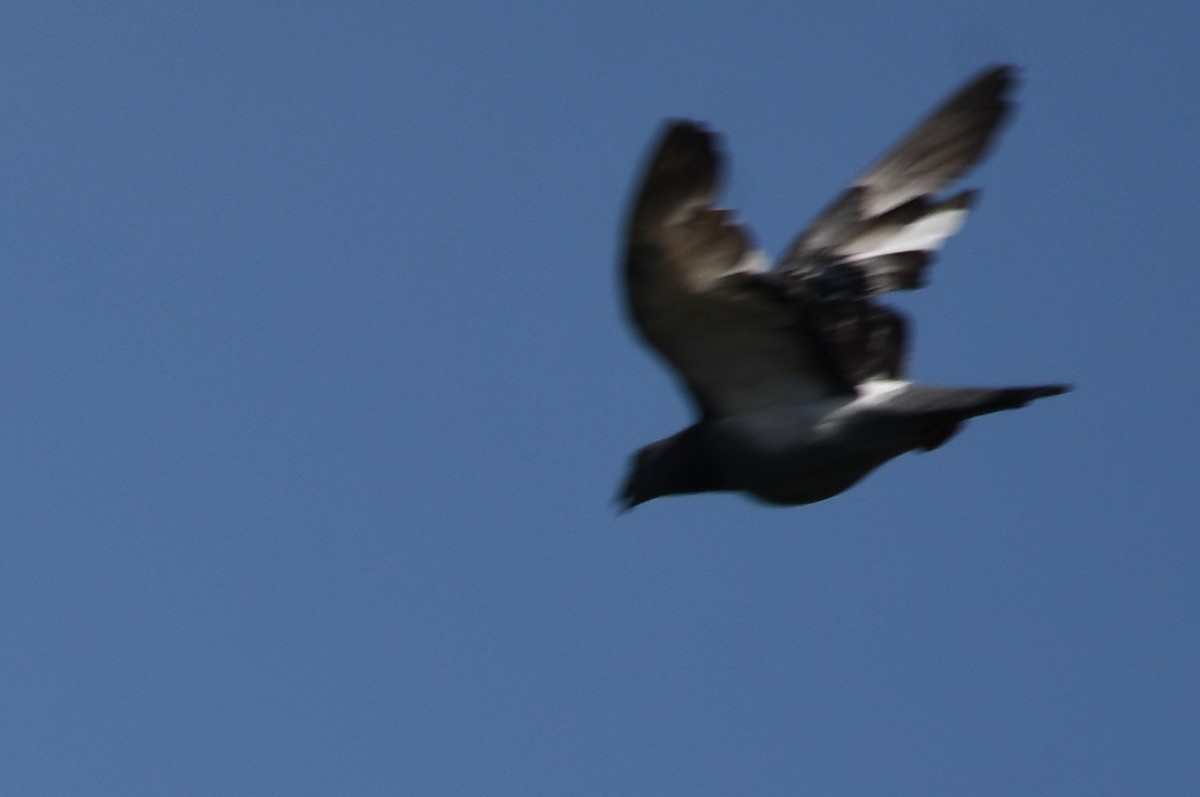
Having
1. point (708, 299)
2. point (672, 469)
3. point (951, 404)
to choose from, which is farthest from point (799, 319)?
point (672, 469)

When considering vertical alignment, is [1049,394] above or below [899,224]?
below

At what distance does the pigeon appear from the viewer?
1173 cm

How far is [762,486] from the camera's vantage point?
12898 mm

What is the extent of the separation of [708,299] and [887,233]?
1957 mm

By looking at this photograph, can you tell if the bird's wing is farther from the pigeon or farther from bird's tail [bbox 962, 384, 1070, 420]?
bird's tail [bbox 962, 384, 1070, 420]

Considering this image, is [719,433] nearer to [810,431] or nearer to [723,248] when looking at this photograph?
[810,431]

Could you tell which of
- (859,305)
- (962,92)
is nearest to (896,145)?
(962,92)

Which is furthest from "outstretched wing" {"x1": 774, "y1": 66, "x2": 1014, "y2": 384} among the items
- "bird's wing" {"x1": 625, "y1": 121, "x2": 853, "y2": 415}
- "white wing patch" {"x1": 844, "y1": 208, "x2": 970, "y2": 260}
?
"bird's wing" {"x1": 625, "y1": 121, "x2": 853, "y2": 415}

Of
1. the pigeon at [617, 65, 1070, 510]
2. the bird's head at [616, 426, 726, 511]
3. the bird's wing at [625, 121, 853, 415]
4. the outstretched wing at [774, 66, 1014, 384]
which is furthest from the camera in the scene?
the bird's head at [616, 426, 726, 511]

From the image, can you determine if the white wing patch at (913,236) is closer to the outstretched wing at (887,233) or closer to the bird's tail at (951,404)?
the outstretched wing at (887,233)

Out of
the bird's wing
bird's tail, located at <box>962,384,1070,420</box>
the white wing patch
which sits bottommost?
bird's tail, located at <box>962,384,1070,420</box>

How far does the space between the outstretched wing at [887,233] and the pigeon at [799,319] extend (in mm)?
10

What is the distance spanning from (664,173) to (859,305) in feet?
7.22

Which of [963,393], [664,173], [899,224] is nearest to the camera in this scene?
[664,173]
